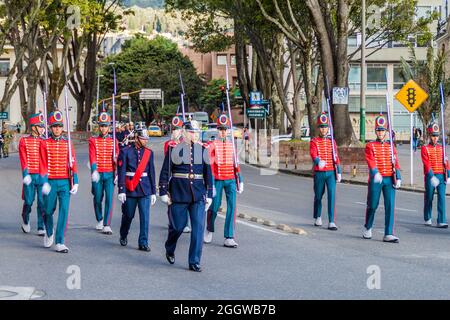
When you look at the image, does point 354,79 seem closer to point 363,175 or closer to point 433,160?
point 363,175

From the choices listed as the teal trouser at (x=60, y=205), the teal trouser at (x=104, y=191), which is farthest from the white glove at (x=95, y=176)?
the teal trouser at (x=60, y=205)

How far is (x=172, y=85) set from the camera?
109500mm

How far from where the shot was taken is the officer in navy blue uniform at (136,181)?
13500mm

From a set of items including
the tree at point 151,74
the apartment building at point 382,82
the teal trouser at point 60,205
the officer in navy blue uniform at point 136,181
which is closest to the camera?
the teal trouser at point 60,205

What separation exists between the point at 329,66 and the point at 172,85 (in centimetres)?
7750

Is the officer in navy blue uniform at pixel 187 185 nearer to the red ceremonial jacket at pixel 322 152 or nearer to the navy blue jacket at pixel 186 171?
the navy blue jacket at pixel 186 171

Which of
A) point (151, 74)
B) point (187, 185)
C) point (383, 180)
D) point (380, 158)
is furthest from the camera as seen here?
point (151, 74)

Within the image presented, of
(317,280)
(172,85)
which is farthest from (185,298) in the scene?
(172,85)

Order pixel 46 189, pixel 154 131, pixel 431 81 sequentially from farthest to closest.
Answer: pixel 154 131 → pixel 431 81 → pixel 46 189

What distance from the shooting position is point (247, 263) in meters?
12.0

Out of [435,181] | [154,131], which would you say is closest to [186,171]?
[435,181]

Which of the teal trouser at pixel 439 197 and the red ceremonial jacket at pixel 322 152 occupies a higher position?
the red ceremonial jacket at pixel 322 152

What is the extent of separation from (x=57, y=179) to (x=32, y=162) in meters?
1.63

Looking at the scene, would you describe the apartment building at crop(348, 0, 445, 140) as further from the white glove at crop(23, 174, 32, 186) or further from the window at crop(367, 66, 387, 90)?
the white glove at crop(23, 174, 32, 186)
